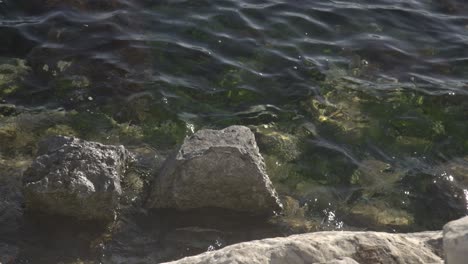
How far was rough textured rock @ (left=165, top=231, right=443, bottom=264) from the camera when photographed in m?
4.29

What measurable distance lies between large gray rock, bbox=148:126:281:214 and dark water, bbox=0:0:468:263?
0.32 m

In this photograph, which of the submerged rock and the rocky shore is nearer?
the rocky shore

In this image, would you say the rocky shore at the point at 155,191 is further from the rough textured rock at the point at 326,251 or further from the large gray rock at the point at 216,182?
the rough textured rock at the point at 326,251

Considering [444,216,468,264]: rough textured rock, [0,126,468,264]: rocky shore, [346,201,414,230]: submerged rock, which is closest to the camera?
[444,216,468,264]: rough textured rock

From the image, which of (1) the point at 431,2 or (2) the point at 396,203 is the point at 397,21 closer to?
(1) the point at 431,2

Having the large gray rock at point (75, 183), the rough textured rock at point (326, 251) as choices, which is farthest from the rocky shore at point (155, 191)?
the rough textured rock at point (326, 251)

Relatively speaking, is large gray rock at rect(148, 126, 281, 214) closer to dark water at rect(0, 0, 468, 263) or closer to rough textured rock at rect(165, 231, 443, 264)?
dark water at rect(0, 0, 468, 263)

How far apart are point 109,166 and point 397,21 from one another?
6.80m

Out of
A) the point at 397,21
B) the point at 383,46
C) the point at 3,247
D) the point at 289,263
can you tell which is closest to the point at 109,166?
the point at 3,247

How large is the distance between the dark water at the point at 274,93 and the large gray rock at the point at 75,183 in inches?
11.5

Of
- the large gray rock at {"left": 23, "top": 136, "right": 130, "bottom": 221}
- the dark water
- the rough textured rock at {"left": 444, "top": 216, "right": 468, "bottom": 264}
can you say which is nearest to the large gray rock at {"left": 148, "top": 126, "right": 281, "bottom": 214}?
the dark water

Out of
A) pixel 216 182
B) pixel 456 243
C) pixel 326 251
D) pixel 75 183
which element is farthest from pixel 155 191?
pixel 456 243

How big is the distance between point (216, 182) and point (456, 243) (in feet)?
11.7

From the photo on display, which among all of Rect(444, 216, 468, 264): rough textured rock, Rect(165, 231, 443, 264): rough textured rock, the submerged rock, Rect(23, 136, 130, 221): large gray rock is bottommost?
the submerged rock
